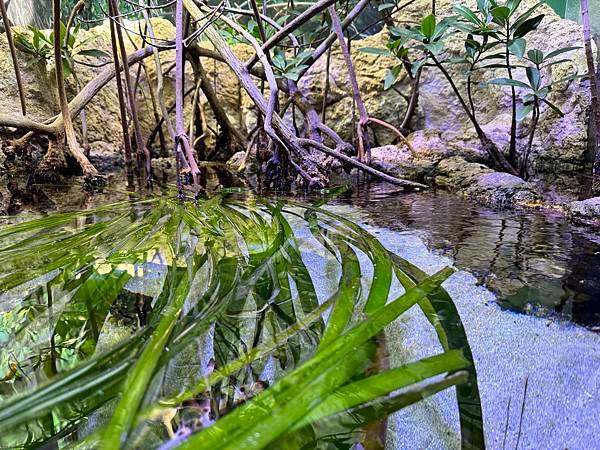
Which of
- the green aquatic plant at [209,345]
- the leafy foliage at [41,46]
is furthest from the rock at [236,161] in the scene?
the green aquatic plant at [209,345]

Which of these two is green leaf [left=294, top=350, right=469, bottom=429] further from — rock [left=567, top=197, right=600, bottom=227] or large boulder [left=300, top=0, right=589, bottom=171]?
large boulder [left=300, top=0, right=589, bottom=171]

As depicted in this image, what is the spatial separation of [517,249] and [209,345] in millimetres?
750

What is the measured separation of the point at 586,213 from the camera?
3.97 ft

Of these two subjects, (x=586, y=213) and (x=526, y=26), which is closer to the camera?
(x=586, y=213)

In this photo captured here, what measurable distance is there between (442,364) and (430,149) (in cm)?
245

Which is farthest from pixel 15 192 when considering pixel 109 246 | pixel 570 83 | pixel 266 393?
pixel 570 83

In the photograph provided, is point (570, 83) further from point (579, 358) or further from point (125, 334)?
point (125, 334)

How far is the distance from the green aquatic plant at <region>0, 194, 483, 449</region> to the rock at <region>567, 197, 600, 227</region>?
801 millimetres

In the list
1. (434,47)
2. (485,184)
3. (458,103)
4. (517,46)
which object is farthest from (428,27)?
(458,103)

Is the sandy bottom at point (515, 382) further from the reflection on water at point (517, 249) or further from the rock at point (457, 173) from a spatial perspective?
the rock at point (457, 173)

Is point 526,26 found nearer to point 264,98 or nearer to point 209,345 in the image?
point 264,98

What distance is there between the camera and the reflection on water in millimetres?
629

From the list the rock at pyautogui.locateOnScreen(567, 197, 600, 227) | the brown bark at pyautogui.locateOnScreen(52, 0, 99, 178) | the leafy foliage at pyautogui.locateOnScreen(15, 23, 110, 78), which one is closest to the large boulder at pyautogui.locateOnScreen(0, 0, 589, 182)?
the leafy foliage at pyautogui.locateOnScreen(15, 23, 110, 78)

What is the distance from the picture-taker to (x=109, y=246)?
775 mm
